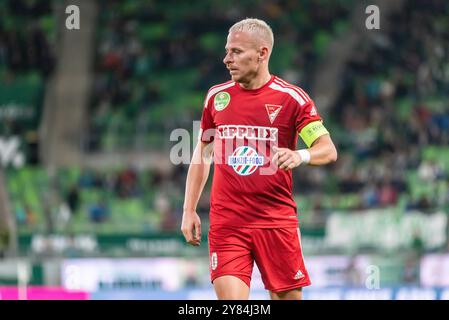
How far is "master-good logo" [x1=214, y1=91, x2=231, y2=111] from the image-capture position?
21.8 feet

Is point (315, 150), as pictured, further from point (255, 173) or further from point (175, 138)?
point (175, 138)

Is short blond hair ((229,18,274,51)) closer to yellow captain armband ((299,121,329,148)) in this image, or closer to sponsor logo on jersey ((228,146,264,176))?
yellow captain armband ((299,121,329,148))

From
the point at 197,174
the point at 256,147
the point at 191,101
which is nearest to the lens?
the point at 256,147

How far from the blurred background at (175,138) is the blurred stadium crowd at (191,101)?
3cm

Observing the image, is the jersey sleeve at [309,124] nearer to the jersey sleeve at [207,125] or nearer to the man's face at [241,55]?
the man's face at [241,55]

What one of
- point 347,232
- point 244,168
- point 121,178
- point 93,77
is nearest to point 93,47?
point 93,77

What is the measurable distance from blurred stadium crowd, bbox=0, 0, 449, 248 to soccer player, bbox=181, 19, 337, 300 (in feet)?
41.5

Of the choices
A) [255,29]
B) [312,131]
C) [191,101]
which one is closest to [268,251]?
[312,131]

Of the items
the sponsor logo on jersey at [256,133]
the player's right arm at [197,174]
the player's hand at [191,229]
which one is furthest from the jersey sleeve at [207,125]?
the player's hand at [191,229]

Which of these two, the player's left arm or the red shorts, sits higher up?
the player's left arm

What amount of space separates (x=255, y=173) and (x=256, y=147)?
16cm

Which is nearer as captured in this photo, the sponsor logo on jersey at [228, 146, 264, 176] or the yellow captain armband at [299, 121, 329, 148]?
the yellow captain armband at [299, 121, 329, 148]

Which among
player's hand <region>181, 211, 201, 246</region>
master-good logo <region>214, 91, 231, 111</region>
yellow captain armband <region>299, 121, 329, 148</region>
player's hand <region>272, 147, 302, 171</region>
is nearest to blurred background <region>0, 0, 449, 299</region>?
player's hand <region>181, 211, 201, 246</region>

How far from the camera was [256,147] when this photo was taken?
6.58 m
